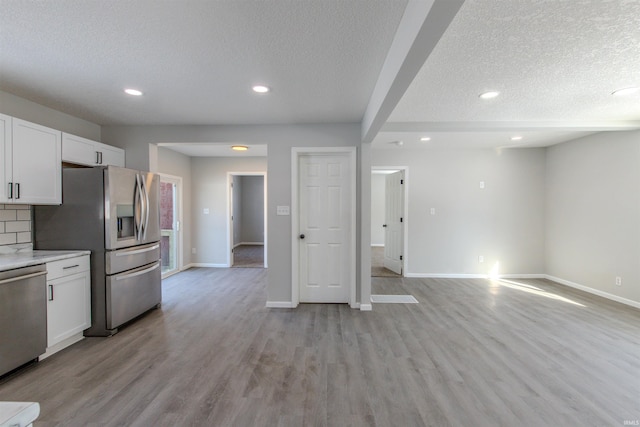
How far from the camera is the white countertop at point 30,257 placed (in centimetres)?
222

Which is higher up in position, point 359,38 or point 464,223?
point 359,38

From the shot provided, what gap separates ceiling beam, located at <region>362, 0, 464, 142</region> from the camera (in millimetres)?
1186

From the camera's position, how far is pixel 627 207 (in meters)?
3.95

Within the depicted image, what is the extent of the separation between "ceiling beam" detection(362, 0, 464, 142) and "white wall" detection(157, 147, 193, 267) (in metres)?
4.54

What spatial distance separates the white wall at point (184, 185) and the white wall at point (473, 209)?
397cm

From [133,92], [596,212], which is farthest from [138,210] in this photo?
[596,212]

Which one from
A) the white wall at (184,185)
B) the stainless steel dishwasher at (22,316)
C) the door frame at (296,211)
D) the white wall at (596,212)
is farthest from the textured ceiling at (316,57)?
the white wall at (184,185)

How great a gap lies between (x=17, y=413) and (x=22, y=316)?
247 cm

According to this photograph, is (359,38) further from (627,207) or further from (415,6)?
(627,207)

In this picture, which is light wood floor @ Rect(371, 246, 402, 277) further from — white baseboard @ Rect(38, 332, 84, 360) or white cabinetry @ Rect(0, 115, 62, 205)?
white cabinetry @ Rect(0, 115, 62, 205)

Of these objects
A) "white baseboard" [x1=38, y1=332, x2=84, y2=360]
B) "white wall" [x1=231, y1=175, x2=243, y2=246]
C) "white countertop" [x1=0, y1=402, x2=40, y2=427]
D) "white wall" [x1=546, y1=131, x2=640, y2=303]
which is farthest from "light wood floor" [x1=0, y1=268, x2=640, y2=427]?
"white wall" [x1=231, y1=175, x2=243, y2=246]

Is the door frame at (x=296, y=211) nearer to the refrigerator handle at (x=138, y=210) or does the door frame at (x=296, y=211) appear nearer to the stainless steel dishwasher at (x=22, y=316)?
the refrigerator handle at (x=138, y=210)

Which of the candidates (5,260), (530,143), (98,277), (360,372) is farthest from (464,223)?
(5,260)

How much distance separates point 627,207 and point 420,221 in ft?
9.29
